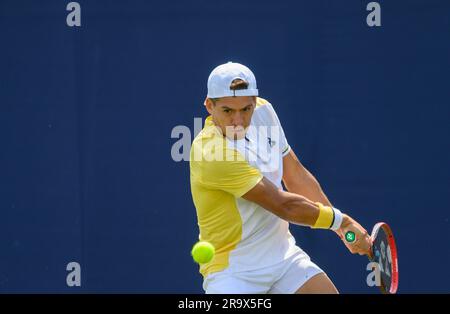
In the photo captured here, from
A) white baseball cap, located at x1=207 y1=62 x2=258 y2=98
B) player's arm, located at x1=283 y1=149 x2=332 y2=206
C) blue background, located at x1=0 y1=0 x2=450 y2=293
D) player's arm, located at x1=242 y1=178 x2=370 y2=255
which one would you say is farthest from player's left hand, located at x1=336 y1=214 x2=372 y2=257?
blue background, located at x1=0 y1=0 x2=450 y2=293

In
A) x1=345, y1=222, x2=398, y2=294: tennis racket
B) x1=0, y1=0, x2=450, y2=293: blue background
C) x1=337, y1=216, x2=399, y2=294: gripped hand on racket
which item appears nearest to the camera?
x1=337, y1=216, x2=399, y2=294: gripped hand on racket

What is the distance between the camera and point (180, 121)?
661 centimetres

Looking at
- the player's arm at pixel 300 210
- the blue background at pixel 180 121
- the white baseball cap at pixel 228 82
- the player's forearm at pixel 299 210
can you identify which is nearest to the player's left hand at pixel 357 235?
the player's arm at pixel 300 210

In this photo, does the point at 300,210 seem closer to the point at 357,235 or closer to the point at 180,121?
the point at 357,235

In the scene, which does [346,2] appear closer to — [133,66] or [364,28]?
[364,28]

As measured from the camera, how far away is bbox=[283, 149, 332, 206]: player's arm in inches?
209

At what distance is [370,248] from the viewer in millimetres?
4984

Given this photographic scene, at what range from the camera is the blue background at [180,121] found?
6.59m

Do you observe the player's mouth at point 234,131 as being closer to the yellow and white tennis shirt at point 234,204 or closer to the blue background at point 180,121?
the yellow and white tennis shirt at point 234,204

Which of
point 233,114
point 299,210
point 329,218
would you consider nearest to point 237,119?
point 233,114

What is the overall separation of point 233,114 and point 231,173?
0.27 m

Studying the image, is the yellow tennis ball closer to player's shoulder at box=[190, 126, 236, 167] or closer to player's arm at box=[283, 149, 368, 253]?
player's shoulder at box=[190, 126, 236, 167]

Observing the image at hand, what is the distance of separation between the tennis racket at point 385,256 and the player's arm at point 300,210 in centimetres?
13
